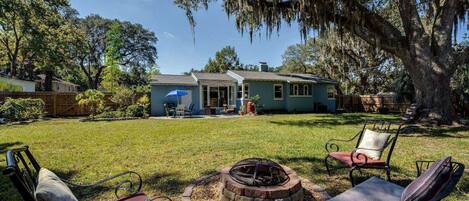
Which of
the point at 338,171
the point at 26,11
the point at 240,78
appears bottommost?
the point at 338,171

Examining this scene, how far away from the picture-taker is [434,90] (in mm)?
10297

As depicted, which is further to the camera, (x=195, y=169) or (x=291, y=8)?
(x=291, y=8)

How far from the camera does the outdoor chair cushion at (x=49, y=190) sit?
5.38 ft

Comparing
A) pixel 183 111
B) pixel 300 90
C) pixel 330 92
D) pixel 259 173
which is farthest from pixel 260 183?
pixel 330 92

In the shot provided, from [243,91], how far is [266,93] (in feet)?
6.19

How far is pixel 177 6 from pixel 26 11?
13.6 m

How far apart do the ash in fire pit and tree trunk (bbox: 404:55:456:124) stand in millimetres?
10221

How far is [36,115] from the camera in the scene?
13.7 m

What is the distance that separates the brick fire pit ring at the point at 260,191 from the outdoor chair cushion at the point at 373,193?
0.45 m

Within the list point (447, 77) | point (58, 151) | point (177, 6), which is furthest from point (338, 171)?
point (177, 6)

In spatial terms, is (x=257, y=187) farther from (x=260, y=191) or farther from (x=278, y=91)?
(x=278, y=91)

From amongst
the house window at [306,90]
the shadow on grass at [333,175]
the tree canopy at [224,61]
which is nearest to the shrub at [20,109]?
the shadow on grass at [333,175]

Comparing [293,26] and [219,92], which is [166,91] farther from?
[293,26]

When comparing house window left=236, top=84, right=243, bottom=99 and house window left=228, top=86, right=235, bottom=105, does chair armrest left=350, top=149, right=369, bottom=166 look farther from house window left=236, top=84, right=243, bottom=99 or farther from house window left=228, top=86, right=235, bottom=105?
house window left=228, top=86, right=235, bottom=105
